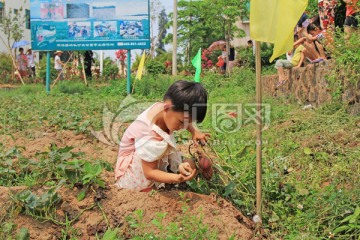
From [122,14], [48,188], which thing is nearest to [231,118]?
[48,188]

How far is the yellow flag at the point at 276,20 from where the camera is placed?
3299 millimetres

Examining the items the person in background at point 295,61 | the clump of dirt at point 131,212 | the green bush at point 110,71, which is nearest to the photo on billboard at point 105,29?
the person in background at point 295,61

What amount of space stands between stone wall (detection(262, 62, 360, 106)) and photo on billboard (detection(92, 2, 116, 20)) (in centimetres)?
526

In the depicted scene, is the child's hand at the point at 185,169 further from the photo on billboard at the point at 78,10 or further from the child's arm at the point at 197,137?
the photo on billboard at the point at 78,10

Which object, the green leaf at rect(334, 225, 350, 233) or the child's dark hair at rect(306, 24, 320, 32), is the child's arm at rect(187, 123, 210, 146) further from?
the child's dark hair at rect(306, 24, 320, 32)

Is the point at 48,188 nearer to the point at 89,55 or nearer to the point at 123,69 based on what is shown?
the point at 89,55

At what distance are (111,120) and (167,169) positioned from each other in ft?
13.8

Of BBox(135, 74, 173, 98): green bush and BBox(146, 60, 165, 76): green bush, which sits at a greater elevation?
BBox(146, 60, 165, 76): green bush

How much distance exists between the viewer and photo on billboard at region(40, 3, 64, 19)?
13281 millimetres

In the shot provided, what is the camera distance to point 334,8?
8078 millimetres

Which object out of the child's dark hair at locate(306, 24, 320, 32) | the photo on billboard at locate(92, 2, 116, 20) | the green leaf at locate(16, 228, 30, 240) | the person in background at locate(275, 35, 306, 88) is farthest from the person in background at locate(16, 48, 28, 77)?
the green leaf at locate(16, 228, 30, 240)

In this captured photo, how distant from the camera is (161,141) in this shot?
344 cm

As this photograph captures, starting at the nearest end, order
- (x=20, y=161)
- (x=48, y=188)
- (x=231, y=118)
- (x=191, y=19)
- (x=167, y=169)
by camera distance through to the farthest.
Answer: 1. (x=48, y=188)
2. (x=167, y=169)
3. (x=20, y=161)
4. (x=231, y=118)
5. (x=191, y=19)

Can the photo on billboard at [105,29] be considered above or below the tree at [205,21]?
below
